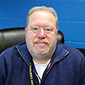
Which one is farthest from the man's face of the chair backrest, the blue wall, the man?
the blue wall

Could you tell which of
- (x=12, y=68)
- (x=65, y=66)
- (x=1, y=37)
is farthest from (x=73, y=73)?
(x=1, y=37)

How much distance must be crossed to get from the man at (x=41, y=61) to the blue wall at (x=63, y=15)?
0.78m

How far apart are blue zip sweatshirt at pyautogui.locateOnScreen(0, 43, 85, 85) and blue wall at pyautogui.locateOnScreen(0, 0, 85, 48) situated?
79 centimetres

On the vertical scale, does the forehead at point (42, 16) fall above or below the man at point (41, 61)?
above

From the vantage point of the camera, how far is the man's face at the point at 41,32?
0.82 meters

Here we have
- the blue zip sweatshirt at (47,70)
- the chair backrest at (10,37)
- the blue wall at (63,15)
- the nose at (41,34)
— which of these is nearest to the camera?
the nose at (41,34)

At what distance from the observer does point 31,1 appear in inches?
70.2

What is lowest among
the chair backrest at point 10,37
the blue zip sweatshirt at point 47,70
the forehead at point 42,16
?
the blue zip sweatshirt at point 47,70

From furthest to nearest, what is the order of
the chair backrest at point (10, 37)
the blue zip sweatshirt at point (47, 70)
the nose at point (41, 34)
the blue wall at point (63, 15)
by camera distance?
the blue wall at point (63, 15) < the chair backrest at point (10, 37) < the blue zip sweatshirt at point (47, 70) < the nose at point (41, 34)

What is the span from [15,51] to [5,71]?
16 cm

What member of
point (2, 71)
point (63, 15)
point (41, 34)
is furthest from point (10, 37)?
point (63, 15)

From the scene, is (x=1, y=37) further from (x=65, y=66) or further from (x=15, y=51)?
(x=65, y=66)

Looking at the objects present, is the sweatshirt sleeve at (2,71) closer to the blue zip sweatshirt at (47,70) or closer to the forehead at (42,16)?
the blue zip sweatshirt at (47,70)

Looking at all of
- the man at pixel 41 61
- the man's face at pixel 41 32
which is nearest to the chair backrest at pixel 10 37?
the man at pixel 41 61
